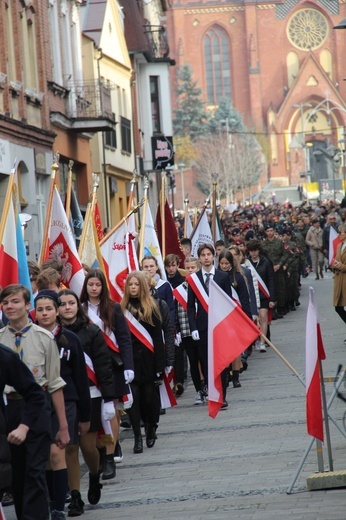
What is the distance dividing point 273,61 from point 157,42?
7718 cm

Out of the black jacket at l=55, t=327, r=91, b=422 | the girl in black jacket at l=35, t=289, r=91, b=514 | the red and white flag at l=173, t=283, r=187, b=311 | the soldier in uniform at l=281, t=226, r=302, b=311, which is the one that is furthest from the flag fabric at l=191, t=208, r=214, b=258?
the black jacket at l=55, t=327, r=91, b=422

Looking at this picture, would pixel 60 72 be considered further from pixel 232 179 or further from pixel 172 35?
pixel 172 35

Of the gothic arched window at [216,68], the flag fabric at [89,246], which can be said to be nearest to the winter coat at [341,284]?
the flag fabric at [89,246]

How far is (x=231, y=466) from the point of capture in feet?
33.9

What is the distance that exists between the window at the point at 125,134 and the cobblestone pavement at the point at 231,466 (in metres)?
24.2

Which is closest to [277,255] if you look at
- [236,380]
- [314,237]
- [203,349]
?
[236,380]

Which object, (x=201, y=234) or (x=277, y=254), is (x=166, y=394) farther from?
(x=277, y=254)

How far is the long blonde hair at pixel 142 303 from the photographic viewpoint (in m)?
11.8

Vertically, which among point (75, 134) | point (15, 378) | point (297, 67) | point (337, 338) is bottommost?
point (337, 338)

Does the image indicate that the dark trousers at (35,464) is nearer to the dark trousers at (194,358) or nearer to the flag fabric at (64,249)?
the flag fabric at (64,249)

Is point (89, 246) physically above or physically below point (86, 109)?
below

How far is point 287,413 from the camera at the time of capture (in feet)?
43.1

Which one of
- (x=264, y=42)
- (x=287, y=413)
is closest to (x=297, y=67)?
(x=264, y=42)

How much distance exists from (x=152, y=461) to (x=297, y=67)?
114783 mm
